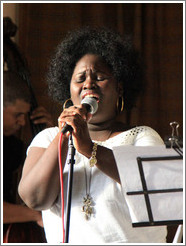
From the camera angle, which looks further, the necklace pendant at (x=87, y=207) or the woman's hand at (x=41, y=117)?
the woman's hand at (x=41, y=117)

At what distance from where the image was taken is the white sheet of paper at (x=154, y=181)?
4.27 feet

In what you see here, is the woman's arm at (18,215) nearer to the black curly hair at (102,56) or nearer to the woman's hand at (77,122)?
the black curly hair at (102,56)

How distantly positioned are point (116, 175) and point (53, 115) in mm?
1549

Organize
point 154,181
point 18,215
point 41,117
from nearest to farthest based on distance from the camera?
point 154,181 < point 18,215 < point 41,117

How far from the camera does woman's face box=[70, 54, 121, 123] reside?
74.5 inches

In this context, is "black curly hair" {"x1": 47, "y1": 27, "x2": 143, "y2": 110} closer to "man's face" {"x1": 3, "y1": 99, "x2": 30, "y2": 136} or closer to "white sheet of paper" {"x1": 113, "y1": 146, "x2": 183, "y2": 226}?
"man's face" {"x1": 3, "y1": 99, "x2": 30, "y2": 136}

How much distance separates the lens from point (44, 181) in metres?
1.69

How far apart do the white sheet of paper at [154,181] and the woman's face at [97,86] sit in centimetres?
58

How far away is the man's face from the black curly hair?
0.44 m

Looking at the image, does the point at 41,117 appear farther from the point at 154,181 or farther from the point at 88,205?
the point at 154,181

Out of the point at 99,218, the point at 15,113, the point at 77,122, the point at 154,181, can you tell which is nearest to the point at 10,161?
the point at 15,113

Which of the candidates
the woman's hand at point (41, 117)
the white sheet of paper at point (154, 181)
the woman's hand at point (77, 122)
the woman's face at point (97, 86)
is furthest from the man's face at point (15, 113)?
the white sheet of paper at point (154, 181)

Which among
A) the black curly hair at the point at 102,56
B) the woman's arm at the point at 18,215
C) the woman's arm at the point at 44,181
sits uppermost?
the black curly hair at the point at 102,56

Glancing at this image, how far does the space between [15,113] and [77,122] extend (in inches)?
53.6
